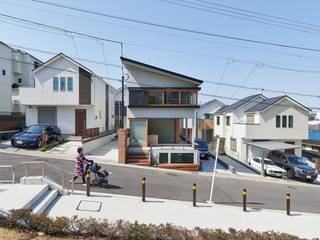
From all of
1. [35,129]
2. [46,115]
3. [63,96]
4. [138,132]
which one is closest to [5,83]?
[46,115]

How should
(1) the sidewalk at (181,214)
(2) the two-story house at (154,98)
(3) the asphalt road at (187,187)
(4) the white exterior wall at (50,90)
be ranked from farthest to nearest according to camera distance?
(4) the white exterior wall at (50,90) < (2) the two-story house at (154,98) < (3) the asphalt road at (187,187) < (1) the sidewalk at (181,214)

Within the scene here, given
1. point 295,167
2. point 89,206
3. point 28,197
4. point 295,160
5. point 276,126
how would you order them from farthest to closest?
point 276,126 → point 295,160 → point 295,167 → point 89,206 → point 28,197

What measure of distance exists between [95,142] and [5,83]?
16538mm

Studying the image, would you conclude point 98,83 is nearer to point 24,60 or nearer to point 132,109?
point 132,109

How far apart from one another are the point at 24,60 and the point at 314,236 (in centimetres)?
3996

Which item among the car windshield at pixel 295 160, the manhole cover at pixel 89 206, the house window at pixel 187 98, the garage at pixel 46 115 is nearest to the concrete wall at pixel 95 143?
the garage at pixel 46 115

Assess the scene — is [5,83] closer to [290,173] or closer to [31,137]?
[31,137]

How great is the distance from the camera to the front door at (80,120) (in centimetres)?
2469

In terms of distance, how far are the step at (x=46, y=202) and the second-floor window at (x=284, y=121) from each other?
81.8 ft

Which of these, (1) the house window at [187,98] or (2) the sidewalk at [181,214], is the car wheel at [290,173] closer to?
(1) the house window at [187,98]

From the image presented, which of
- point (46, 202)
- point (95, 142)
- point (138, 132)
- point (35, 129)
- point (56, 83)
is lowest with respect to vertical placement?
point (46, 202)

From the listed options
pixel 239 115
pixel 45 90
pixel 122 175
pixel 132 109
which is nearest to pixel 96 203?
pixel 122 175

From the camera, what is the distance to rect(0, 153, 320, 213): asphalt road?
1108 centimetres

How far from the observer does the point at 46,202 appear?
802cm
